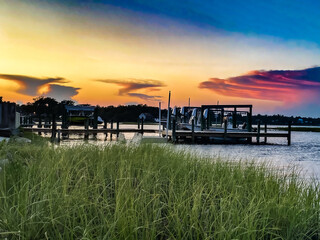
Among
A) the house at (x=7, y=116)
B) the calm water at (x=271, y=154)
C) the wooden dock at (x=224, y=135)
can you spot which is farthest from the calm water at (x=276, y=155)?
the house at (x=7, y=116)

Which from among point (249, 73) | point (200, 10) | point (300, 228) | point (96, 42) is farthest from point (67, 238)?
point (249, 73)

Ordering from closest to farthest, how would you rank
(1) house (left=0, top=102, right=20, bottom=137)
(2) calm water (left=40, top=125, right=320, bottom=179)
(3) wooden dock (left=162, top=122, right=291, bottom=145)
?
(2) calm water (left=40, top=125, right=320, bottom=179) < (1) house (left=0, top=102, right=20, bottom=137) < (3) wooden dock (left=162, top=122, right=291, bottom=145)

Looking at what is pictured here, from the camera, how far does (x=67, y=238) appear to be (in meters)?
3.15

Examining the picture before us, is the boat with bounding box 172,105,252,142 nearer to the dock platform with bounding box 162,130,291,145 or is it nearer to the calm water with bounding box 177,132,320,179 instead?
the dock platform with bounding box 162,130,291,145

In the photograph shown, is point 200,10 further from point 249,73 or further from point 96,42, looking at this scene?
point 249,73

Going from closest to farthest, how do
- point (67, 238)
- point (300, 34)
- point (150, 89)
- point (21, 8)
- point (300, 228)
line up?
point (67, 238) → point (300, 228) → point (21, 8) → point (300, 34) → point (150, 89)

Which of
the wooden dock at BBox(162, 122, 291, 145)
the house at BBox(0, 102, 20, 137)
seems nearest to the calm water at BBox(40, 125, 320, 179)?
the wooden dock at BBox(162, 122, 291, 145)

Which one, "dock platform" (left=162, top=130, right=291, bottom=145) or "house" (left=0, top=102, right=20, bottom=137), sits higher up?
"house" (left=0, top=102, right=20, bottom=137)

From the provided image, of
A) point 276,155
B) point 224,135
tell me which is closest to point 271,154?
point 276,155

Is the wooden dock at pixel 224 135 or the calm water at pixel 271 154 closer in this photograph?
the calm water at pixel 271 154

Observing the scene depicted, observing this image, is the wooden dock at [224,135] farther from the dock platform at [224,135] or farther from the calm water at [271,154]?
the calm water at [271,154]

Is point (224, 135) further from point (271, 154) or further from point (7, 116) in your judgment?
point (7, 116)

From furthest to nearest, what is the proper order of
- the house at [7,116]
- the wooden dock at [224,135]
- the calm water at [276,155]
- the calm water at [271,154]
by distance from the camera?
1. the wooden dock at [224,135]
2. the house at [7,116]
3. the calm water at [276,155]
4. the calm water at [271,154]

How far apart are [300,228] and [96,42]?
16.2m
